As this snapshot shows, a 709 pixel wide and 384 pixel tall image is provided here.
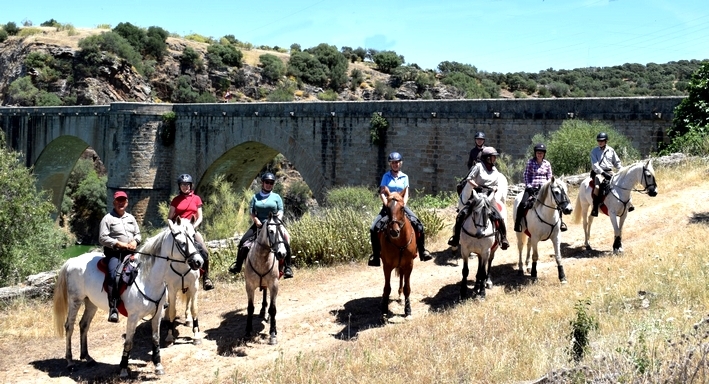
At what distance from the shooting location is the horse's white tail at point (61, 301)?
6.94 m

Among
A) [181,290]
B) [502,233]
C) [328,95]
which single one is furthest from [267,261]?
[328,95]

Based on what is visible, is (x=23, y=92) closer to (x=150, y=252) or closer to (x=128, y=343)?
(x=150, y=252)

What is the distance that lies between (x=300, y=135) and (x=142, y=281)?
18486mm

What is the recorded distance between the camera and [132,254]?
6711mm

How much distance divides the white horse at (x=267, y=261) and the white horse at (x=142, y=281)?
754 millimetres

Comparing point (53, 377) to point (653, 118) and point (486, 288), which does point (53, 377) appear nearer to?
point (486, 288)

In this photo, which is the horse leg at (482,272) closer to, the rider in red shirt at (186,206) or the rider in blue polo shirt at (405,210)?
the rider in blue polo shirt at (405,210)

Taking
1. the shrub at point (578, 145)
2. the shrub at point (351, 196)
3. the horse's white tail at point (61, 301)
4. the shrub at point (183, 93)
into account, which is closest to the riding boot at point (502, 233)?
the horse's white tail at point (61, 301)

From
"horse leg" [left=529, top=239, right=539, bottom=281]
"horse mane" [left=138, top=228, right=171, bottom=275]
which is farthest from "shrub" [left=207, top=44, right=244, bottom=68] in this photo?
"horse mane" [left=138, top=228, right=171, bottom=275]

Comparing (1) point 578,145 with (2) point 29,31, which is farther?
(2) point 29,31

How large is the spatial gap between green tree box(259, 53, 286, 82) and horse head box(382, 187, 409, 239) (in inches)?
1891

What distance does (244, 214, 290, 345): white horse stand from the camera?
709 centimetres

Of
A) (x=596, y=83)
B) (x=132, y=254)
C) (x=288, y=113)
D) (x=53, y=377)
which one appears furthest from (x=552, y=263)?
(x=596, y=83)

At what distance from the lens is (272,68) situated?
54219 mm
